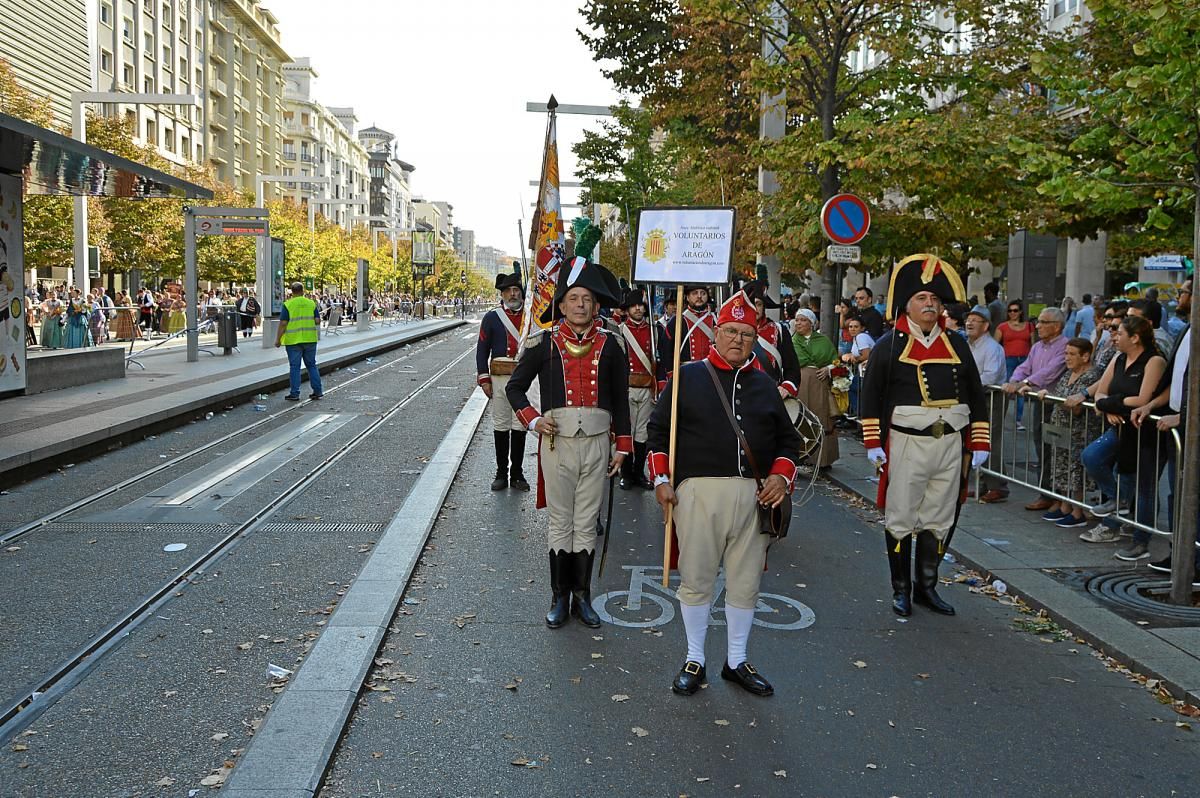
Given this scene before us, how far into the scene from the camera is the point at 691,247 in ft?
Answer: 23.5

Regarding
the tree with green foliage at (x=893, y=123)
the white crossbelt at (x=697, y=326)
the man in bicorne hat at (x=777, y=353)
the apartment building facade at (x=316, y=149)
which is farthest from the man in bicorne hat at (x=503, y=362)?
the apartment building facade at (x=316, y=149)

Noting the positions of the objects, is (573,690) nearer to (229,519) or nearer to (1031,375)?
(229,519)

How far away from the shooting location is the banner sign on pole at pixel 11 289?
52.7ft

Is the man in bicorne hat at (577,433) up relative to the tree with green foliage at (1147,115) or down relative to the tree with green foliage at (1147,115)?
down

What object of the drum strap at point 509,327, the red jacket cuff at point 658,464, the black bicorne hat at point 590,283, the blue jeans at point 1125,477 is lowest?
the blue jeans at point 1125,477

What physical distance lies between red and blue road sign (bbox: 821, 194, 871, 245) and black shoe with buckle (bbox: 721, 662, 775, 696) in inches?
330

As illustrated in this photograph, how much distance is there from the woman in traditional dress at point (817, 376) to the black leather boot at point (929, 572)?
4886 mm

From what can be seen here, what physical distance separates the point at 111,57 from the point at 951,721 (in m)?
60.5

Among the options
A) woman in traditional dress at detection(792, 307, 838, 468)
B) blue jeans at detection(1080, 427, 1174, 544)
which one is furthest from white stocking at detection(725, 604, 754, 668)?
woman in traditional dress at detection(792, 307, 838, 468)

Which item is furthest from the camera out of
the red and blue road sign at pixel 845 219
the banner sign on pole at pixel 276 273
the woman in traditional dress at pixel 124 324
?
the banner sign on pole at pixel 276 273

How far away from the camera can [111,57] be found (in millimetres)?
56312

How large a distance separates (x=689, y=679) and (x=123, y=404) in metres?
12.9

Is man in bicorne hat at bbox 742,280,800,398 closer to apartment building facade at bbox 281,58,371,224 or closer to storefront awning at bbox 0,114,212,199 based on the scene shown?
storefront awning at bbox 0,114,212,199

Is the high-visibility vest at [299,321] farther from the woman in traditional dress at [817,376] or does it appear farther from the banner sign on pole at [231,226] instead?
the banner sign on pole at [231,226]
